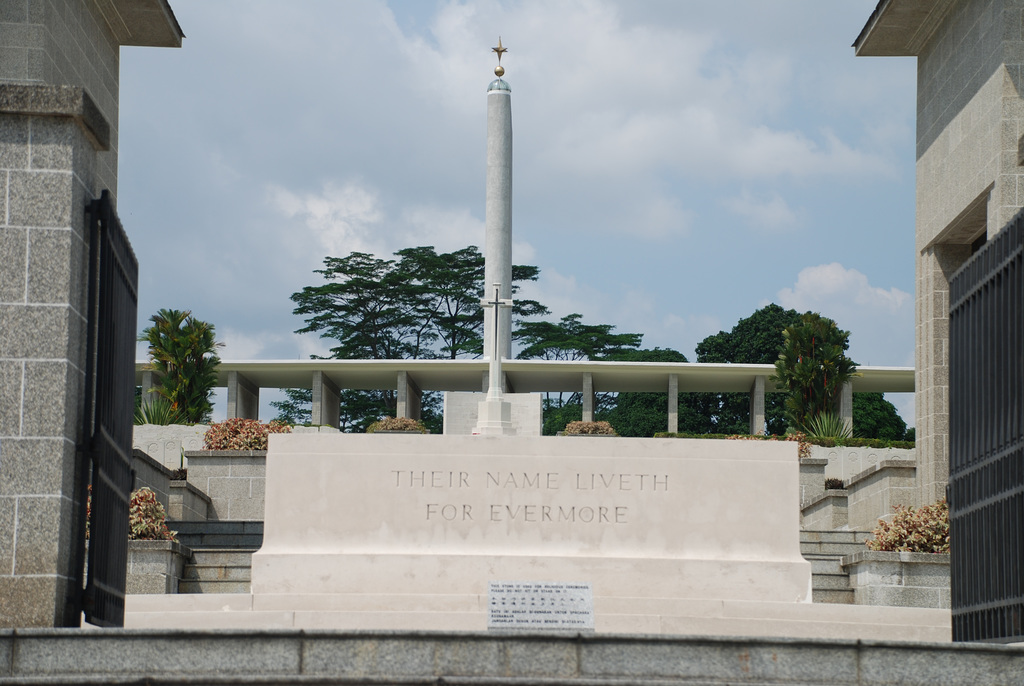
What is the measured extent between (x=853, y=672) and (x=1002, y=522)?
1.79 meters

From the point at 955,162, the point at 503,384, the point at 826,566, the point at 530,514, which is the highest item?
the point at 955,162

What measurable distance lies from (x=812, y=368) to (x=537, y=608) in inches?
812

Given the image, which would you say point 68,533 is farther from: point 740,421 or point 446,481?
point 740,421

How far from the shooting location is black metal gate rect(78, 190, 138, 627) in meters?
6.26

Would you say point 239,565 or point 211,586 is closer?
point 211,586

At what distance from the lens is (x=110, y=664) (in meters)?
5.55

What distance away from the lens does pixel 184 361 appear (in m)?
26.9

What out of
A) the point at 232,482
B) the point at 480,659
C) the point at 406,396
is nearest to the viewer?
the point at 480,659

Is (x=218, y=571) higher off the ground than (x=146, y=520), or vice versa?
(x=146, y=520)

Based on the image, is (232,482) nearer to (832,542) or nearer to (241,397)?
(832,542)

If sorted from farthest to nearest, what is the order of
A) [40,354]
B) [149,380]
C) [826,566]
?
1. [149,380]
2. [826,566]
3. [40,354]

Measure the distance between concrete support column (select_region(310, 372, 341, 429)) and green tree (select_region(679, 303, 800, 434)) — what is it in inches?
674

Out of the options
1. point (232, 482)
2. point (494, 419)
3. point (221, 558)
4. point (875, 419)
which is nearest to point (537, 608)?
point (221, 558)

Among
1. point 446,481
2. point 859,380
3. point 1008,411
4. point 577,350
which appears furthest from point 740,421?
point 1008,411
